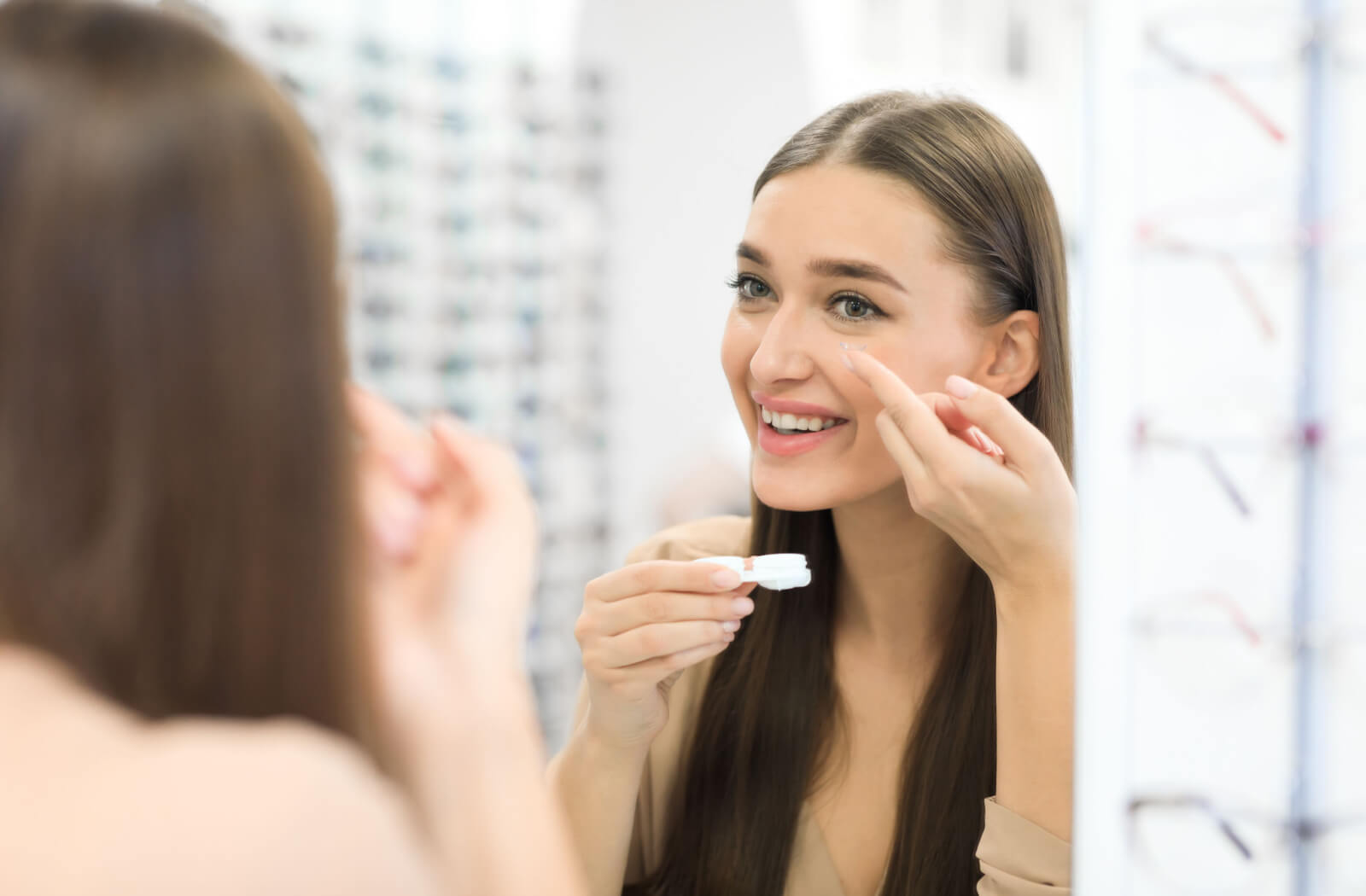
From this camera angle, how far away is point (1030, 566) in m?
0.92

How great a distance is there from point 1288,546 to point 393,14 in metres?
2.68

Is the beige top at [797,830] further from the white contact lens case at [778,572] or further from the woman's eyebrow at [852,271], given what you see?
the woman's eyebrow at [852,271]

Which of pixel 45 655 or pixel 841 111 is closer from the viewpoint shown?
pixel 45 655

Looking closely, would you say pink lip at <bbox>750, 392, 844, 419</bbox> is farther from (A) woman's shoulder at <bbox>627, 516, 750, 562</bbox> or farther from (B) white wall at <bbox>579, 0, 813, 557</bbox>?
(B) white wall at <bbox>579, 0, 813, 557</bbox>

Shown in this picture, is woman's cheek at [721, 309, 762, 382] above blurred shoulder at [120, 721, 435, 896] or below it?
above

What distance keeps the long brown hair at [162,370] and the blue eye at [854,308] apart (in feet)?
2.24

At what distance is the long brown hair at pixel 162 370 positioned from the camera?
1.58 ft

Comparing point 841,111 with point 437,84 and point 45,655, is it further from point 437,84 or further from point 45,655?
point 437,84

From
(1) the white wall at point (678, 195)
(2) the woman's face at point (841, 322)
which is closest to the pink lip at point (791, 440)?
(2) the woman's face at point (841, 322)

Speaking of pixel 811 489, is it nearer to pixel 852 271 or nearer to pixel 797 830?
pixel 852 271

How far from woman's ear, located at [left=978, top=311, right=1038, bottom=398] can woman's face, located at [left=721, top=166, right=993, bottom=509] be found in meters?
0.01

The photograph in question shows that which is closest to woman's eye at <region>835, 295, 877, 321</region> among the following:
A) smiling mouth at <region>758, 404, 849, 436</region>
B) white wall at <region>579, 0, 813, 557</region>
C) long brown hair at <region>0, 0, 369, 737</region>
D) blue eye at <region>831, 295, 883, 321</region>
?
blue eye at <region>831, 295, 883, 321</region>

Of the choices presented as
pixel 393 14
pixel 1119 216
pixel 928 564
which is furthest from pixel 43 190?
pixel 393 14

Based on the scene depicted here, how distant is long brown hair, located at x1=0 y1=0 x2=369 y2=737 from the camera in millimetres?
481
